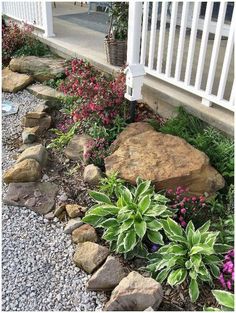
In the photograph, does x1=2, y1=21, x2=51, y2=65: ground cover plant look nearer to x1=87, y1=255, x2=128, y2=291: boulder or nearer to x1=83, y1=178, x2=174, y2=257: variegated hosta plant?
x1=83, y1=178, x2=174, y2=257: variegated hosta plant

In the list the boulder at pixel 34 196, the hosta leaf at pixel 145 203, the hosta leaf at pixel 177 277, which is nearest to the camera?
the hosta leaf at pixel 177 277

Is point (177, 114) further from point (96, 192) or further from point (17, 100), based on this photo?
point (17, 100)

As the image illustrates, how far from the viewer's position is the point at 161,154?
9.57 feet

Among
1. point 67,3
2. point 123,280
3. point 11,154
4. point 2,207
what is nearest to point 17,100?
point 11,154

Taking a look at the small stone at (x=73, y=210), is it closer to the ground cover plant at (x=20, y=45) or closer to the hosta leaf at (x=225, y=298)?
the hosta leaf at (x=225, y=298)

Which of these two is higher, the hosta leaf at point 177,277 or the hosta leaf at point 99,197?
the hosta leaf at point 99,197

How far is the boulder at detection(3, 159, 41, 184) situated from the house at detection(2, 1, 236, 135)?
52.2 inches

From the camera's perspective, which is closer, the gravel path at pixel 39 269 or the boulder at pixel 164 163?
the gravel path at pixel 39 269

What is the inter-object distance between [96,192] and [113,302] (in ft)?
2.92

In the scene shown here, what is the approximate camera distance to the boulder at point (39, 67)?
477 centimetres

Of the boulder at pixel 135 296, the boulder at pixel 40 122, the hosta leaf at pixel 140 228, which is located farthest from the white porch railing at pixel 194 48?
the boulder at pixel 135 296

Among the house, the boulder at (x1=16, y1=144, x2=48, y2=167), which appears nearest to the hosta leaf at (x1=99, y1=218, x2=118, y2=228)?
the boulder at (x1=16, y1=144, x2=48, y2=167)

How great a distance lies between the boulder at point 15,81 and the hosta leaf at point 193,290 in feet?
11.5

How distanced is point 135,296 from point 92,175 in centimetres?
119
